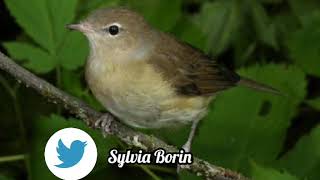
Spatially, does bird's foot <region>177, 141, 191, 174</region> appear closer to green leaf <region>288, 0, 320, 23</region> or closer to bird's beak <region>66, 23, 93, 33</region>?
bird's beak <region>66, 23, 93, 33</region>

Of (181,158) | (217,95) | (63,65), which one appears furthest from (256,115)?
(63,65)

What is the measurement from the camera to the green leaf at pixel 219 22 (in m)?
3.52

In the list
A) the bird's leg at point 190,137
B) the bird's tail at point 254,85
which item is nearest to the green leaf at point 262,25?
the bird's tail at point 254,85

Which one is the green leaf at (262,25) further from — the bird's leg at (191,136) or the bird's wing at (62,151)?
the bird's wing at (62,151)

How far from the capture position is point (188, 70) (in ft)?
9.66

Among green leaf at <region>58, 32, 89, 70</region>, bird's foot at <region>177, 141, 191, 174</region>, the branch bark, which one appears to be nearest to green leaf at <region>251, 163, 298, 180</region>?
the branch bark

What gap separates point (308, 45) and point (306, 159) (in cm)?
75

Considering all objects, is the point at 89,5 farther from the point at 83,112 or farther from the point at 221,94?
the point at 83,112

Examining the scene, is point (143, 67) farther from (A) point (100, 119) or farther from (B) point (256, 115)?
(B) point (256, 115)

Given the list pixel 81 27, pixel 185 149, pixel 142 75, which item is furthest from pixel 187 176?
pixel 81 27

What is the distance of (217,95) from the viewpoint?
2.99 meters

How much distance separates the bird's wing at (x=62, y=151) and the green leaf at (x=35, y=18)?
40cm

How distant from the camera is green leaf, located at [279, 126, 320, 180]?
2764 millimetres

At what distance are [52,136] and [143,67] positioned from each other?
384mm
